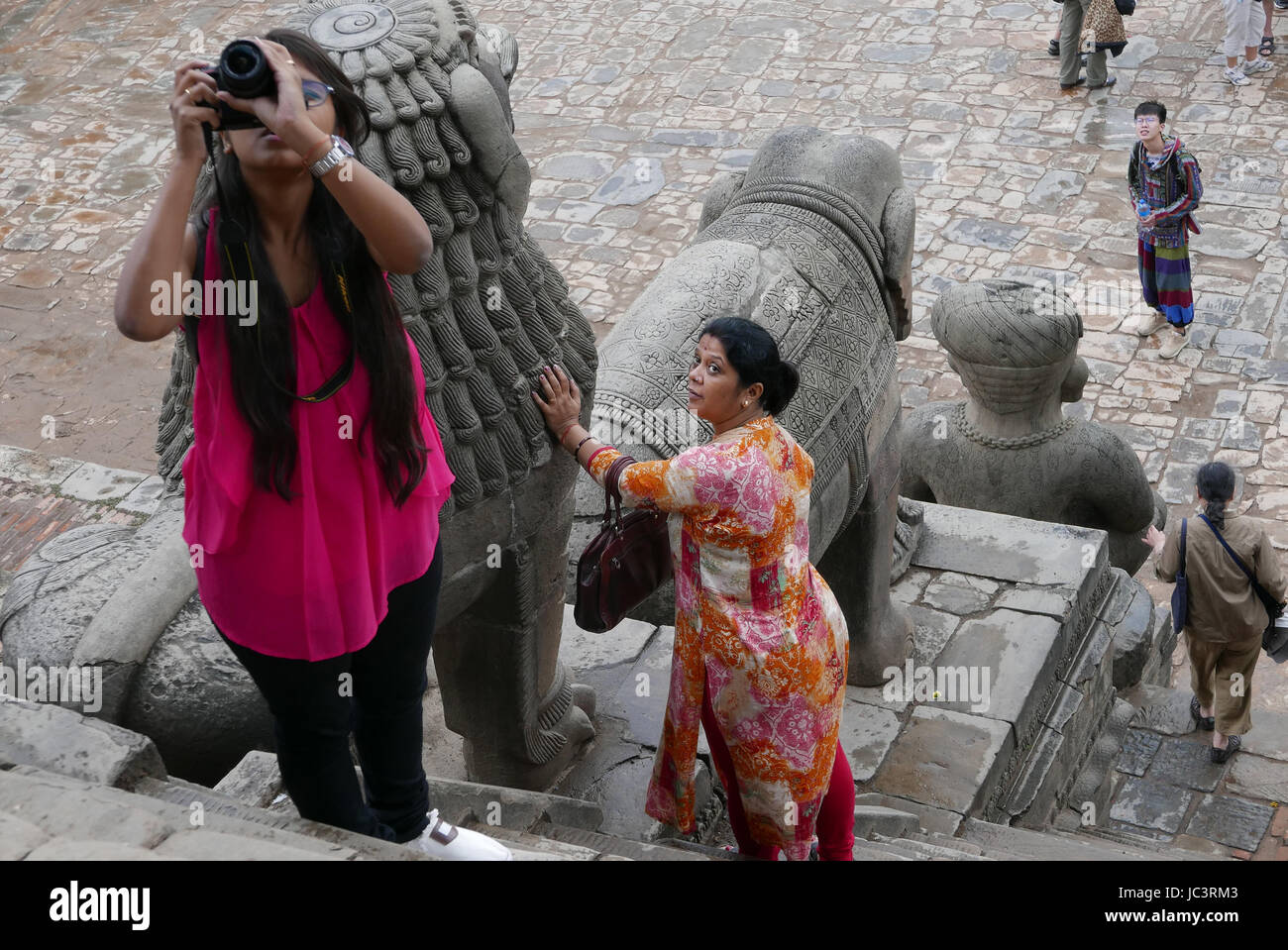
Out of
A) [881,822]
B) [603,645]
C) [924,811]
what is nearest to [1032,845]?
[924,811]

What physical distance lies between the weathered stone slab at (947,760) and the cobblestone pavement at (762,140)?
8.30 feet

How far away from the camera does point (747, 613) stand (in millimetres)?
3123

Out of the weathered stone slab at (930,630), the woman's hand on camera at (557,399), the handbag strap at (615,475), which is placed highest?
the woman's hand on camera at (557,399)

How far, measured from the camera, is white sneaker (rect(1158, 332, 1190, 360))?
28.7ft

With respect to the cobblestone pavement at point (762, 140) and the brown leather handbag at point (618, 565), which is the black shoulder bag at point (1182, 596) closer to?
the cobblestone pavement at point (762, 140)

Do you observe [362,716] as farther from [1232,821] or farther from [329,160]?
[1232,821]

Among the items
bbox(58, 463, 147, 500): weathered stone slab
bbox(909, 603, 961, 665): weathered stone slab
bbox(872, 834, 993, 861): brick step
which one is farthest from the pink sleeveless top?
bbox(58, 463, 147, 500): weathered stone slab

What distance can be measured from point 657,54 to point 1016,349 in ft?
24.6

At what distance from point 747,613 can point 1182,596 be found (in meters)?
3.17

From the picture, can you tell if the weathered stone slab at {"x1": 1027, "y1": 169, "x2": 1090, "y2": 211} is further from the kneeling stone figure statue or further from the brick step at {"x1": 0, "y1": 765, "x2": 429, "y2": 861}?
the brick step at {"x1": 0, "y1": 765, "x2": 429, "y2": 861}

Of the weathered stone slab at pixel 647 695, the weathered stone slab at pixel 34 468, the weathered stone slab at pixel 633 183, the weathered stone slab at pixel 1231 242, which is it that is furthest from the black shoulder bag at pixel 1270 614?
the weathered stone slab at pixel 633 183

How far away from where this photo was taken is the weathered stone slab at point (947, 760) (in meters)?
4.62

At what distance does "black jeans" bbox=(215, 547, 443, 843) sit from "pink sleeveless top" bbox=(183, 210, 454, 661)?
0.30ft

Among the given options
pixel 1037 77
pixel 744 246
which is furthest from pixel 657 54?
pixel 744 246
